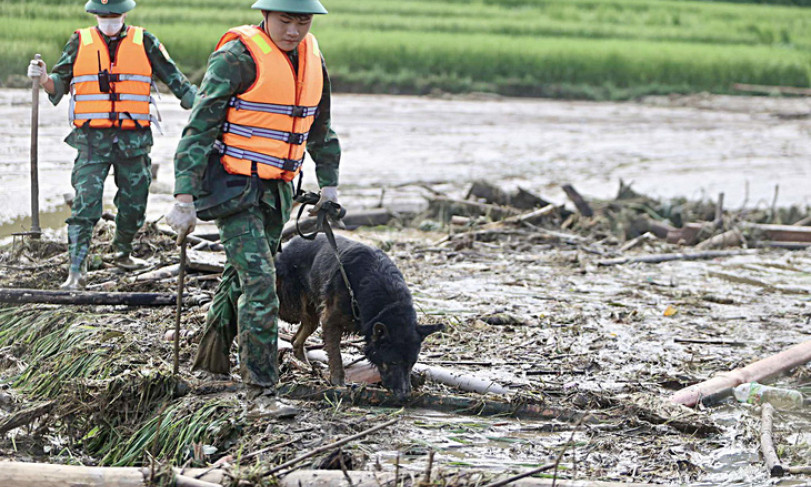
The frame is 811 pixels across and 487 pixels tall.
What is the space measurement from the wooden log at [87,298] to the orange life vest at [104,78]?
5.93 feet

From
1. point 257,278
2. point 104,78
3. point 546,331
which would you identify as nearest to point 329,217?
point 257,278

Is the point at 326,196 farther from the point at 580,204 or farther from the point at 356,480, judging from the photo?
the point at 580,204

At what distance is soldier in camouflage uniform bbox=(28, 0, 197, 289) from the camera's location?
24.1 feet

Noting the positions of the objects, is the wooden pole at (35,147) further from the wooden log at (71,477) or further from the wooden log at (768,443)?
the wooden log at (768,443)

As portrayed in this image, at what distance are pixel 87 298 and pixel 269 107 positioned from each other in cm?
216

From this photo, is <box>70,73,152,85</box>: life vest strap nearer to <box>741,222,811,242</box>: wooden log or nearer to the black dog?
the black dog

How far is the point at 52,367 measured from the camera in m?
5.74

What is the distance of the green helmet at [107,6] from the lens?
23.9 feet

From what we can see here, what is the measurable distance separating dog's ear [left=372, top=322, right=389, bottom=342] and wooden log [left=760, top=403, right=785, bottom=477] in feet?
6.79

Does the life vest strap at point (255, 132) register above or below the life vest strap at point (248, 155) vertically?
above

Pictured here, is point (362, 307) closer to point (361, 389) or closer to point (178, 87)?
point (361, 389)

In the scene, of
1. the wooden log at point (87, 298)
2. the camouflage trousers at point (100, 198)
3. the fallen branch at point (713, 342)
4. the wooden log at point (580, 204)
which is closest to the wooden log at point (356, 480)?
the wooden log at point (87, 298)

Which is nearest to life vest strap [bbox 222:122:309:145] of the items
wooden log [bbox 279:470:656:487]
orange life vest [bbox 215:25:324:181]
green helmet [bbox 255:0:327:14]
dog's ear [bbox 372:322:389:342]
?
orange life vest [bbox 215:25:324:181]

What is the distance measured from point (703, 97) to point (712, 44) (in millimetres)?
9211
